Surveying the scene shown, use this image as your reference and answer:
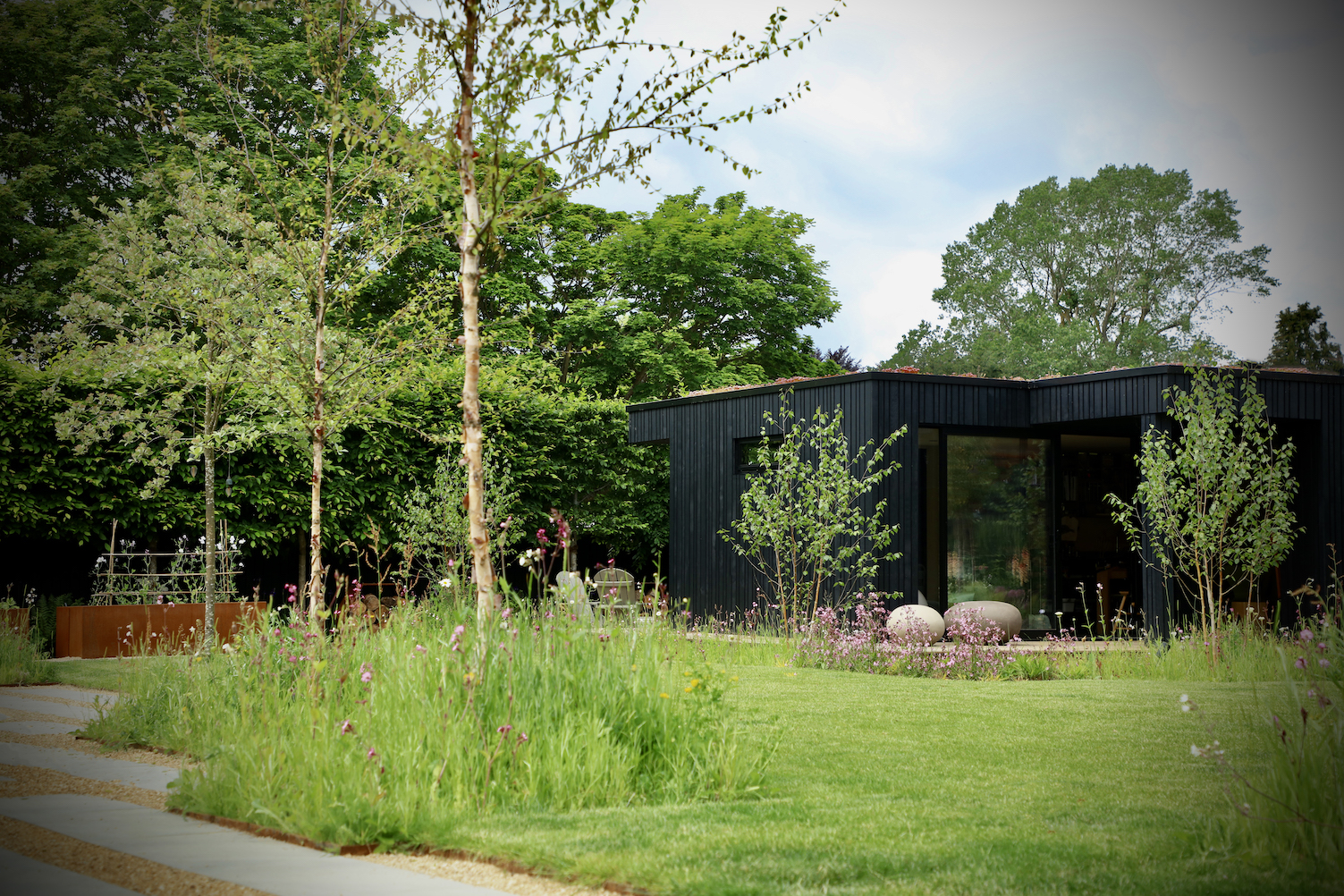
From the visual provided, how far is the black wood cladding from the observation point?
12.7 metres

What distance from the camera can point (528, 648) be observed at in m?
5.34

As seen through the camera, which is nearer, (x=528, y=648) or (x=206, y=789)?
(x=206, y=789)

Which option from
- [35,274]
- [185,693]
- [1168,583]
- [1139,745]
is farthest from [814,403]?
[35,274]

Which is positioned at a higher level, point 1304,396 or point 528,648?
point 1304,396

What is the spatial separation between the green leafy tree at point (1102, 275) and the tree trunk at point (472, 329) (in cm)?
2618

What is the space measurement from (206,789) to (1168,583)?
10.6m

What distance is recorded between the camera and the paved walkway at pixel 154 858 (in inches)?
145

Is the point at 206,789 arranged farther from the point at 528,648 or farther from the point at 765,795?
the point at 765,795

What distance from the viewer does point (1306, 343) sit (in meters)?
32.3

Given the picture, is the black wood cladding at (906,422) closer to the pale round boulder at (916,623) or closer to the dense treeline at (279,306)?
the pale round boulder at (916,623)

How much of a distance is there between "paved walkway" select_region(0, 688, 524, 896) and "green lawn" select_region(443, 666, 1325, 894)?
0.50m

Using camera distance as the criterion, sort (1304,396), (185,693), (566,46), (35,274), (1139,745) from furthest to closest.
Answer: (35,274) < (1304,396) < (185,693) < (1139,745) < (566,46)

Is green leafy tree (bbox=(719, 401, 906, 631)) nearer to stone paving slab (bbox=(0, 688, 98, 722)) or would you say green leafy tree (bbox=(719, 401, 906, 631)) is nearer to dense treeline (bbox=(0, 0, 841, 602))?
dense treeline (bbox=(0, 0, 841, 602))

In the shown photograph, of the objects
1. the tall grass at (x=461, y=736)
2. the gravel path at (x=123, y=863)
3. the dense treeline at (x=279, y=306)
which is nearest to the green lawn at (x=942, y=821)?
the gravel path at (x=123, y=863)
